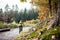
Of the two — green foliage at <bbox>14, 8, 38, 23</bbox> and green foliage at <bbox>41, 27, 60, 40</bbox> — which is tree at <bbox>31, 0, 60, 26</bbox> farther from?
green foliage at <bbox>41, 27, 60, 40</bbox>

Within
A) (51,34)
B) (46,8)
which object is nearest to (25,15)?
(46,8)

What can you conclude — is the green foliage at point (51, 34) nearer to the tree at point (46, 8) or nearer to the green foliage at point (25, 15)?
the tree at point (46, 8)

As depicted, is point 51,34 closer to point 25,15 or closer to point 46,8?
point 46,8

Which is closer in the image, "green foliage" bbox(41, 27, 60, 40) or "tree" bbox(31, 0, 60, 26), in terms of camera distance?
"green foliage" bbox(41, 27, 60, 40)

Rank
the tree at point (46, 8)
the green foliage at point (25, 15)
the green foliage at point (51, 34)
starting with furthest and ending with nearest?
the green foliage at point (25, 15) < the tree at point (46, 8) < the green foliage at point (51, 34)

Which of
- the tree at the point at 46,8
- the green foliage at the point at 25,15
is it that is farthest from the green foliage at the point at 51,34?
the green foliage at the point at 25,15

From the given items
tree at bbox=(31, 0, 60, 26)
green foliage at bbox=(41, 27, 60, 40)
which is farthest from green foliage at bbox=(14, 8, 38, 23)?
green foliage at bbox=(41, 27, 60, 40)

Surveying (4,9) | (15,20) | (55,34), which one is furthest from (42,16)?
(55,34)

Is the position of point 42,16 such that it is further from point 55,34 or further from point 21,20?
point 55,34

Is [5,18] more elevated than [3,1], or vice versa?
[3,1]

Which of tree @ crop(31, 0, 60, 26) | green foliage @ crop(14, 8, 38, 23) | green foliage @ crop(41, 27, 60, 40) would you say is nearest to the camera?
green foliage @ crop(41, 27, 60, 40)

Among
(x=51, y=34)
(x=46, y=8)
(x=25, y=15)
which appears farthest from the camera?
(x=25, y=15)

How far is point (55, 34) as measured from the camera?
2.94 m

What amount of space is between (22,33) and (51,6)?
34.5 inches
